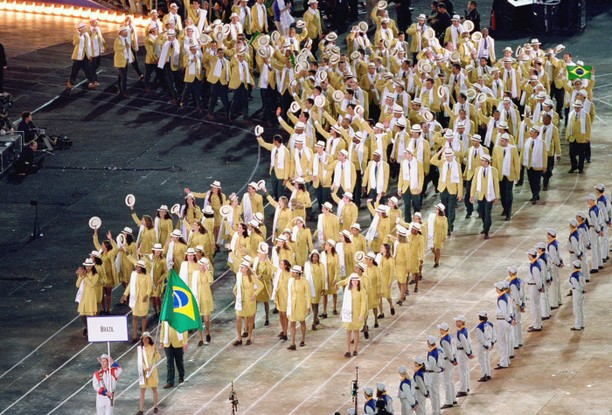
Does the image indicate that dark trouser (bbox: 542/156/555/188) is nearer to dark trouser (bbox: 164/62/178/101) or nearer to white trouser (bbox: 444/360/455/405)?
dark trouser (bbox: 164/62/178/101)

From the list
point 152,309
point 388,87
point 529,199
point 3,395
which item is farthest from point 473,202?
point 3,395

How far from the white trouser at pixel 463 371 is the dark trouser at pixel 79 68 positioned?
17915 millimetres

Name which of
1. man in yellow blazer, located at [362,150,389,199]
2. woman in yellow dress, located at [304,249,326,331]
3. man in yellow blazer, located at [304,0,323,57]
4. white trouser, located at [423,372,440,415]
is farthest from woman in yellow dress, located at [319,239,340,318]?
man in yellow blazer, located at [304,0,323,57]

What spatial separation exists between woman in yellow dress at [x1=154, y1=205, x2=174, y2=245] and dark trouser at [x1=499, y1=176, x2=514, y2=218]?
708 cm

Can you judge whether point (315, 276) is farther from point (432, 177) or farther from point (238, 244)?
point (432, 177)

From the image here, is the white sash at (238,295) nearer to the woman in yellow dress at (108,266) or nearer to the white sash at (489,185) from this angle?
the woman in yellow dress at (108,266)

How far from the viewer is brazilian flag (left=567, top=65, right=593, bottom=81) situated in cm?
4034

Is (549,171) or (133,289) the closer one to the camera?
(133,289)

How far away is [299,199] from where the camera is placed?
33719 mm

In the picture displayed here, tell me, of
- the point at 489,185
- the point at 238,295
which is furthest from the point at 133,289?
the point at 489,185

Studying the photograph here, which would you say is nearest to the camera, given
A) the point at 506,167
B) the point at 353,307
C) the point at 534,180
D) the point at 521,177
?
the point at 353,307

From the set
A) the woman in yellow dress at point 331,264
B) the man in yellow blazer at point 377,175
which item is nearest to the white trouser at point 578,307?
the woman in yellow dress at point 331,264

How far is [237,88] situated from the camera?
41.2m

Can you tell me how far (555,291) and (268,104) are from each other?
1179 centimetres
